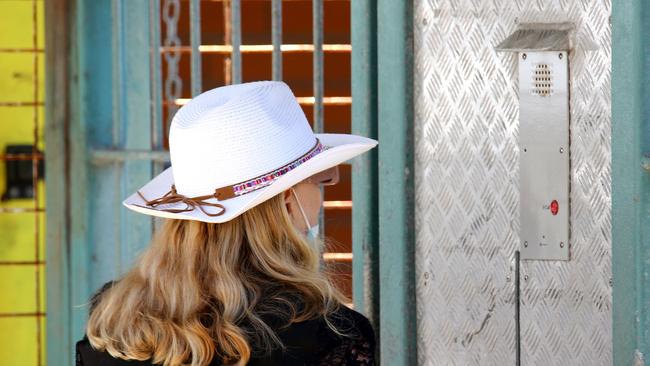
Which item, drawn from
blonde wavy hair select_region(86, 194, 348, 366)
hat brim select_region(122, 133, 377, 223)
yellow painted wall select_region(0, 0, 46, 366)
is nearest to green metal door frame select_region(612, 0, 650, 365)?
hat brim select_region(122, 133, 377, 223)

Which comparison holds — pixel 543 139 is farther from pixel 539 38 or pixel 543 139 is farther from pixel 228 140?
pixel 228 140

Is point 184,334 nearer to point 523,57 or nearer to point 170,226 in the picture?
point 170,226

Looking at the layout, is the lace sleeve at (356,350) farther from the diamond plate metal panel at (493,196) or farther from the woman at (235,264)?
the diamond plate metal panel at (493,196)

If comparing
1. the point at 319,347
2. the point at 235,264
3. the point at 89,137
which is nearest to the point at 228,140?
the point at 235,264

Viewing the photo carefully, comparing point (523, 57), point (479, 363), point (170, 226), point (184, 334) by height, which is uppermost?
point (523, 57)

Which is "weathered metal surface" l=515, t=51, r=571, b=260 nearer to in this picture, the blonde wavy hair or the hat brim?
the hat brim

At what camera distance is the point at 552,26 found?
15.8 ft

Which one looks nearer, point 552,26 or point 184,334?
point 184,334

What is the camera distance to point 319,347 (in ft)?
9.89

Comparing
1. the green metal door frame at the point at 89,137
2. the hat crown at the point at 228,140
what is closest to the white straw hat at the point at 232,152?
the hat crown at the point at 228,140

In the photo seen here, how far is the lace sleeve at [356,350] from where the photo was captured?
304cm

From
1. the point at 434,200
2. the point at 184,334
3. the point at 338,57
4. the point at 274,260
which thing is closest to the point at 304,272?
the point at 274,260

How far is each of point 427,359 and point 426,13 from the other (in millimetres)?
1315

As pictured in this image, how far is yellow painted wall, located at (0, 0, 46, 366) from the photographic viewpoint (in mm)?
5750
